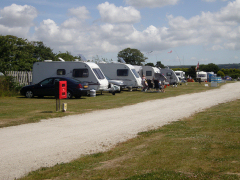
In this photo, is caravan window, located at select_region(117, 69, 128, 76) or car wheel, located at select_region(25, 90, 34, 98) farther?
caravan window, located at select_region(117, 69, 128, 76)

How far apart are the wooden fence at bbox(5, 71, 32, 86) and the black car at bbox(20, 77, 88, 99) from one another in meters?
3.19

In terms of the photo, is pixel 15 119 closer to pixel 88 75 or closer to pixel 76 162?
pixel 76 162

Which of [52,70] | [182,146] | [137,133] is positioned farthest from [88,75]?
[182,146]

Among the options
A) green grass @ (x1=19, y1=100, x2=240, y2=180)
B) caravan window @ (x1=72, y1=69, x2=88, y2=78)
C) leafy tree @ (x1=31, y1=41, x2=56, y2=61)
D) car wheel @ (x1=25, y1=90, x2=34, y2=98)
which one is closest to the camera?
green grass @ (x1=19, y1=100, x2=240, y2=180)

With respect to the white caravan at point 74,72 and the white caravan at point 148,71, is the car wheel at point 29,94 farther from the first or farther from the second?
the white caravan at point 148,71

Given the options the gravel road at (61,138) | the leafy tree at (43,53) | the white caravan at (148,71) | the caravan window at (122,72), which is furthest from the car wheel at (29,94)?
the leafy tree at (43,53)

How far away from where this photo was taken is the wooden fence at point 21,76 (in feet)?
74.5

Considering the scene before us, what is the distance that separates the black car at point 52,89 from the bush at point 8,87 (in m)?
1.23

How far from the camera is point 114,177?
14.3 feet

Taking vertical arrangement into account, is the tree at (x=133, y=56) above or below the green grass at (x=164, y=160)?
above

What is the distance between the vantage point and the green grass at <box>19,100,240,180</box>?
4.42m

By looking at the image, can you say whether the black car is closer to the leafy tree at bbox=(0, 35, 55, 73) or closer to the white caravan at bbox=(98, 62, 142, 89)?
the white caravan at bbox=(98, 62, 142, 89)

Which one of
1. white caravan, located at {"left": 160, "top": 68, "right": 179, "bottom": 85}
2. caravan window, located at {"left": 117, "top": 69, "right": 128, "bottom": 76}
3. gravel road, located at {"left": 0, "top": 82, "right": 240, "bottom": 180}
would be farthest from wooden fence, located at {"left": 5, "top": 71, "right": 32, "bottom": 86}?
white caravan, located at {"left": 160, "top": 68, "right": 179, "bottom": 85}

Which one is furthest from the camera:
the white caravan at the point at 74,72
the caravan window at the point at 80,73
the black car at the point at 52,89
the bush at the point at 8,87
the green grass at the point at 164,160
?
the caravan window at the point at 80,73
